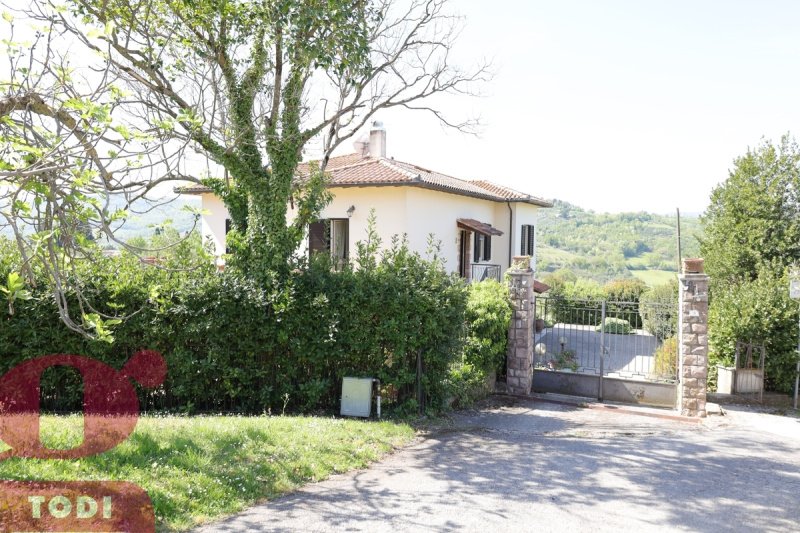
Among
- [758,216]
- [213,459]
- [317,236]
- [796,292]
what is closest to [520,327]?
[796,292]

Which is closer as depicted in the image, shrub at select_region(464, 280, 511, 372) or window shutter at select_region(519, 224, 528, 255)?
shrub at select_region(464, 280, 511, 372)

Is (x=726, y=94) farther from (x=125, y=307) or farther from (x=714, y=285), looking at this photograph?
(x=125, y=307)

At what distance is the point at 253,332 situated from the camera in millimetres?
9523

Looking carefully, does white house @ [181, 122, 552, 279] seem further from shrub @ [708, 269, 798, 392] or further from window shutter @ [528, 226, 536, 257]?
shrub @ [708, 269, 798, 392]

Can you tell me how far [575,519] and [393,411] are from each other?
15.0 feet

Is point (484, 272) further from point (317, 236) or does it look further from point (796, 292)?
point (796, 292)

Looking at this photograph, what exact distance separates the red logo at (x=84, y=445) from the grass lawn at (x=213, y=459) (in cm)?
15

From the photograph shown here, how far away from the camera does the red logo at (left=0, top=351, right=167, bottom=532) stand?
4574mm

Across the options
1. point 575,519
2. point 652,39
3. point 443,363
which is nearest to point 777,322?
point 652,39

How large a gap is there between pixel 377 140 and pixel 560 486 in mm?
18477

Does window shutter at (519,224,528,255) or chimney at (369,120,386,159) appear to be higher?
chimney at (369,120,386,159)

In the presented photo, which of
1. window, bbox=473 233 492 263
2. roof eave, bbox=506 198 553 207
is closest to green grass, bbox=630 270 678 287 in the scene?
roof eave, bbox=506 198 553 207

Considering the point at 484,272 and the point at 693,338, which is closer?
the point at 693,338

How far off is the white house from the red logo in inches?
235
